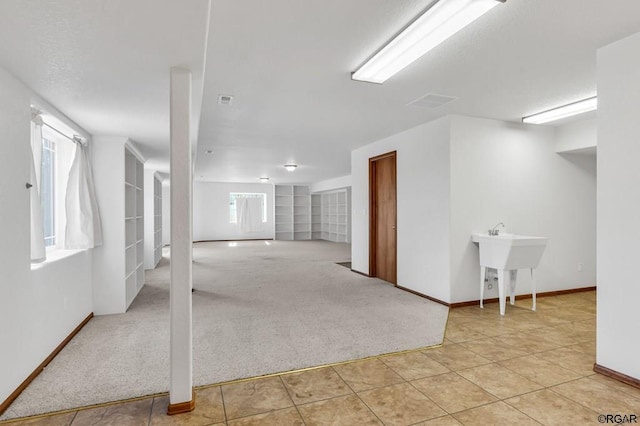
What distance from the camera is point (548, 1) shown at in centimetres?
196

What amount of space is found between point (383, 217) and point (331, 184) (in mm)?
6940

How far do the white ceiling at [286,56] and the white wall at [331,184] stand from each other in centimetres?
728

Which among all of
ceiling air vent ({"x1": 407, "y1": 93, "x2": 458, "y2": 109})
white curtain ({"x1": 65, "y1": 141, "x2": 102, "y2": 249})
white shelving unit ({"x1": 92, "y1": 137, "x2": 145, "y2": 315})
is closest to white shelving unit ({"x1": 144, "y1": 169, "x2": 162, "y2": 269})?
white shelving unit ({"x1": 92, "y1": 137, "x2": 145, "y2": 315})

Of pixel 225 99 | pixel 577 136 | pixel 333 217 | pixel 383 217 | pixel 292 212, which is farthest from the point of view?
pixel 292 212

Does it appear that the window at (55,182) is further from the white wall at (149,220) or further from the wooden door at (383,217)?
the wooden door at (383,217)

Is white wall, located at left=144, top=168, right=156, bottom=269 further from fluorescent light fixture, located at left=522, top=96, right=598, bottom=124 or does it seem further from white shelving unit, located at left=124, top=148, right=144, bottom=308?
fluorescent light fixture, located at left=522, top=96, right=598, bottom=124

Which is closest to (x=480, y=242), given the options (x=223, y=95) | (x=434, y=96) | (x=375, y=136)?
(x=434, y=96)

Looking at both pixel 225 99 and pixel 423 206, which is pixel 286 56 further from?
pixel 423 206

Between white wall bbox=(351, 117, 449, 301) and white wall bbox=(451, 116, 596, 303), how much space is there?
0.43 feet

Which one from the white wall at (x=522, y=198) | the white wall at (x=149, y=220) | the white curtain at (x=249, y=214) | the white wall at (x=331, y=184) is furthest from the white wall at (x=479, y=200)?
the white curtain at (x=249, y=214)

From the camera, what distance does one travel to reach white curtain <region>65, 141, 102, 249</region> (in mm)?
3431

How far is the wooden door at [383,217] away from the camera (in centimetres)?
554

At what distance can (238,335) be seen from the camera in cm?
334

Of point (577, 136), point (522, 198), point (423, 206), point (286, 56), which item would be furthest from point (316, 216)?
point (286, 56)
